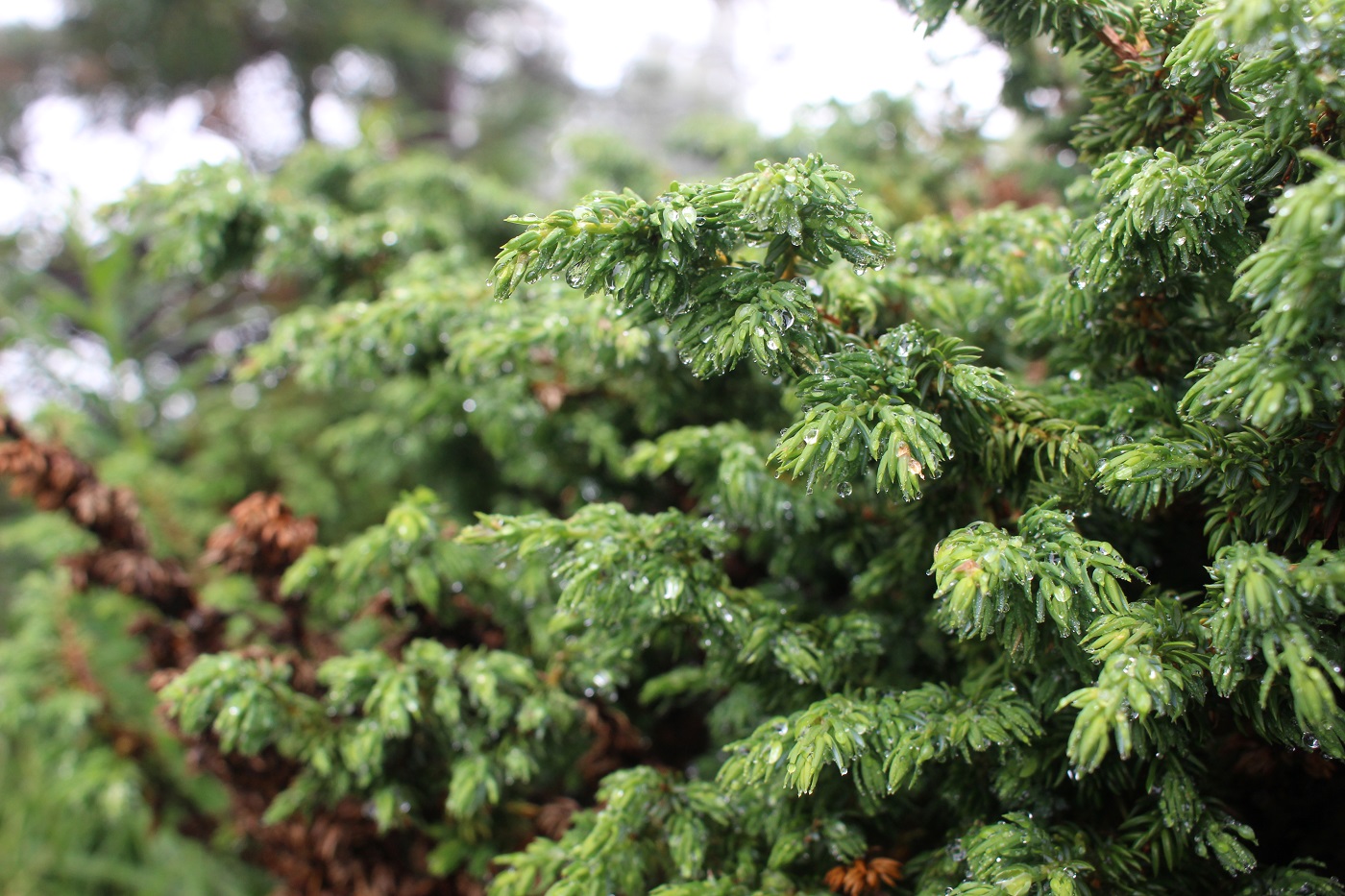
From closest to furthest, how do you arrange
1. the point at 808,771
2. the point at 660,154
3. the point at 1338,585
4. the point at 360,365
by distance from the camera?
the point at 1338,585, the point at 808,771, the point at 360,365, the point at 660,154

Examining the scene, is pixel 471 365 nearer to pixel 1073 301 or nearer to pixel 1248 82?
pixel 1073 301

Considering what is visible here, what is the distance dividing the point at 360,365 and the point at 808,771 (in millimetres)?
954

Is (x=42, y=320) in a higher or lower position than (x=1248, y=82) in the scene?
higher

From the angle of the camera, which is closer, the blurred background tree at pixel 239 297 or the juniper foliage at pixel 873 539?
the juniper foliage at pixel 873 539

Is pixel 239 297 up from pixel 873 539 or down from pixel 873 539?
up

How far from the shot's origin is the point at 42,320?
209 cm

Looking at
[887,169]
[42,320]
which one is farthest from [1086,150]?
[42,320]

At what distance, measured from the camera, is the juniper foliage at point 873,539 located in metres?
0.73

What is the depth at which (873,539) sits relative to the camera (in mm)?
1138

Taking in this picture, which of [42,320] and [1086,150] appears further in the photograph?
[42,320]

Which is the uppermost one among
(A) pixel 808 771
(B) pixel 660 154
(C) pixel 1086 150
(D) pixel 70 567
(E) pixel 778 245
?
(B) pixel 660 154

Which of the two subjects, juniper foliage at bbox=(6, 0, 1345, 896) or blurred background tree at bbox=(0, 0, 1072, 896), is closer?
juniper foliage at bbox=(6, 0, 1345, 896)

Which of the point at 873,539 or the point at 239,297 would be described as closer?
the point at 873,539

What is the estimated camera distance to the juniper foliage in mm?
734
